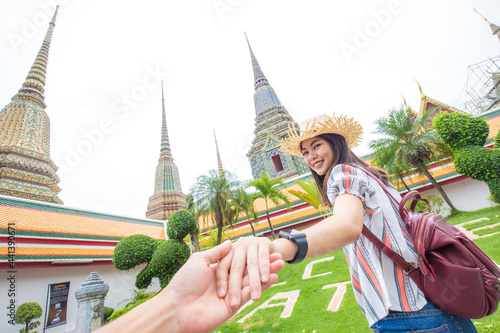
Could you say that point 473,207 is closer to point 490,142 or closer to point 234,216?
point 490,142

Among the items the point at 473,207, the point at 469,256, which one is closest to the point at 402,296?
the point at 469,256

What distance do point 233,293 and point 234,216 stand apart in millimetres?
11568

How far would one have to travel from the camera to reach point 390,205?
3.95 feet

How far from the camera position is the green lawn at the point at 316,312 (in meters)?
3.44

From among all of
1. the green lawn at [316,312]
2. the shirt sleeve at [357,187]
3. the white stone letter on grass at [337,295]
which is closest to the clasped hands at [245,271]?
the shirt sleeve at [357,187]

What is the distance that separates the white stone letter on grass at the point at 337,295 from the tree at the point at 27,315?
824cm

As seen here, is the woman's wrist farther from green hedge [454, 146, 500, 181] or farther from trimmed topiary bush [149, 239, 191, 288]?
green hedge [454, 146, 500, 181]

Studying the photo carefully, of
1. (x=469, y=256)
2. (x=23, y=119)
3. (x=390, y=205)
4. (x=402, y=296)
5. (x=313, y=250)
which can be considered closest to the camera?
(x=313, y=250)

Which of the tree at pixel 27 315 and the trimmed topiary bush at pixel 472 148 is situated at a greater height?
the trimmed topiary bush at pixel 472 148

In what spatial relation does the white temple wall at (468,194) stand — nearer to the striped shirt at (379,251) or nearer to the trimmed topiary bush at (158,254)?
the trimmed topiary bush at (158,254)

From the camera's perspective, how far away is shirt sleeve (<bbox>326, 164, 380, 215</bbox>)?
114cm

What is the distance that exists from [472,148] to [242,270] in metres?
11.1

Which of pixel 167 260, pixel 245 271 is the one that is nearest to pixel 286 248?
pixel 245 271

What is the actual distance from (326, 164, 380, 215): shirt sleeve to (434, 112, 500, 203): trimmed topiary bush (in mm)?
10091
